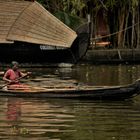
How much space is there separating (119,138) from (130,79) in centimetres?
1453

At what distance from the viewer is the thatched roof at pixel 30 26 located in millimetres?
32219

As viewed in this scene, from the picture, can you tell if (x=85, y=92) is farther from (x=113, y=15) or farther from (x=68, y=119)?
(x=113, y=15)

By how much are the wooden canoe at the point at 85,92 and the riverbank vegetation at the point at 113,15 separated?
58.3 ft

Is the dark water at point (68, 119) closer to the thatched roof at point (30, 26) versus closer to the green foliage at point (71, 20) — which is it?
the thatched roof at point (30, 26)

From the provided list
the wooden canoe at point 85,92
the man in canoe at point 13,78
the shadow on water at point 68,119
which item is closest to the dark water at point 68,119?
the shadow on water at point 68,119

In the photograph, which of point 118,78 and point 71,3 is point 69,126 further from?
point 71,3

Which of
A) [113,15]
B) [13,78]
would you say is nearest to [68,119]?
[13,78]

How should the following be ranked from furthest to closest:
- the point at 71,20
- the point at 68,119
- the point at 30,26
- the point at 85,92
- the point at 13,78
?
1. the point at 71,20
2. the point at 30,26
3. the point at 13,78
4. the point at 85,92
5. the point at 68,119

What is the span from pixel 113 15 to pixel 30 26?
398 inches

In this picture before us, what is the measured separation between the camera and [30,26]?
32.8 meters

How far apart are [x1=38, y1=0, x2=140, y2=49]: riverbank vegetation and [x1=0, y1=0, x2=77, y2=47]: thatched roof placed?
3.97 meters

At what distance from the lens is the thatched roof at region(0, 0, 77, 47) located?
3222 centimetres

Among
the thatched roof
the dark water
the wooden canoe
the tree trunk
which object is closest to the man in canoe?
the wooden canoe

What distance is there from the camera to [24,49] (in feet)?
111
